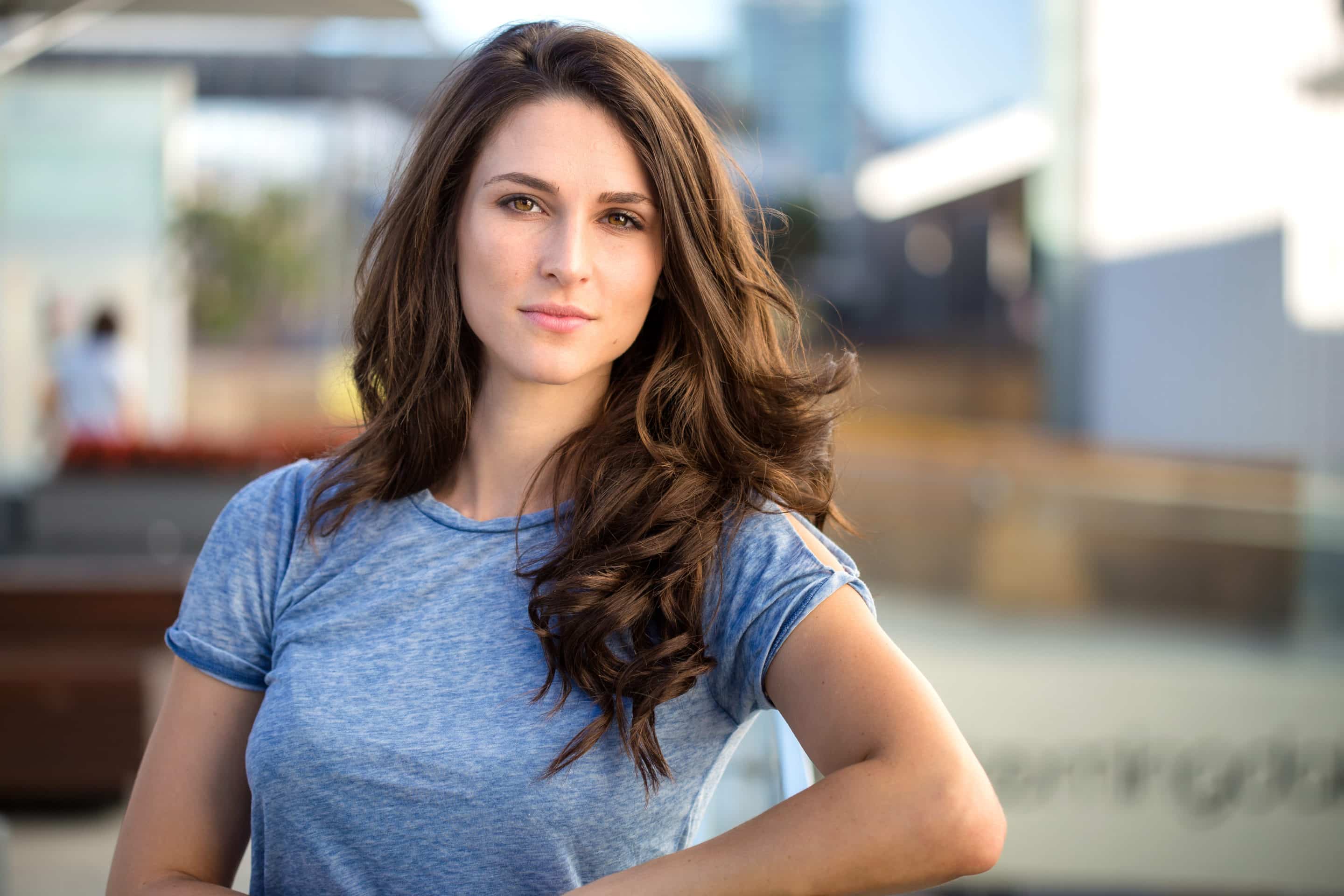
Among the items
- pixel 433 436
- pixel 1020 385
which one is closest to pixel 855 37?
pixel 1020 385

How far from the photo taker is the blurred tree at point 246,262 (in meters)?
8.98

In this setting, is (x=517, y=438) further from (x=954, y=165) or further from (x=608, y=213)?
(x=954, y=165)

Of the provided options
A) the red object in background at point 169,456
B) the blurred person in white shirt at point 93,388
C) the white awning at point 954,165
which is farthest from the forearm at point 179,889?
the white awning at point 954,165

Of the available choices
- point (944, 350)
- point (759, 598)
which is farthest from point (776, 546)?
point (944, 350)

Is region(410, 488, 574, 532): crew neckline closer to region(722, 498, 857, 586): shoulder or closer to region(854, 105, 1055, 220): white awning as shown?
region(722, 498, 857, 586): shoulder

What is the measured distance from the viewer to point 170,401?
936 centimetres

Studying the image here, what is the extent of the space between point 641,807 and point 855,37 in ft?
24.5

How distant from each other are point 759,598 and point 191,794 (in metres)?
0.59

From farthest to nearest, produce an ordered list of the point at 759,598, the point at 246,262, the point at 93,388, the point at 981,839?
the point at 246,262 → the point at 93,388 → the point at 759,598 → the point at 981,839

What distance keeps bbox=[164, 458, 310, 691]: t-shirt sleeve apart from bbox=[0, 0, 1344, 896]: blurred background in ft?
0.95

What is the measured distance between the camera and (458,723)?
1077 millimetres

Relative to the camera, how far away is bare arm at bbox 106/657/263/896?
1175mm

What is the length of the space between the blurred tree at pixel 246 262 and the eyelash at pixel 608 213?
844 cm

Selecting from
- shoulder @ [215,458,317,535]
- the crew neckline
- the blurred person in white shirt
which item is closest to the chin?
the crew neckline
